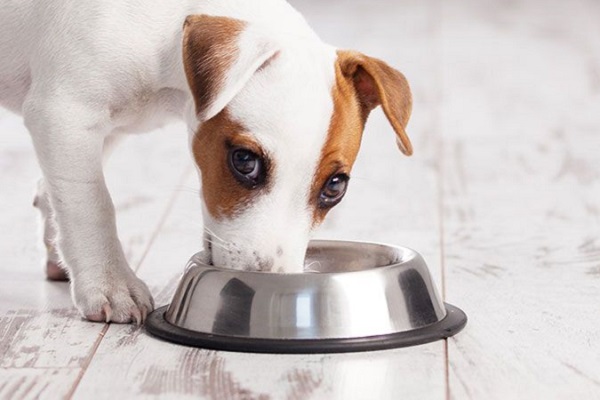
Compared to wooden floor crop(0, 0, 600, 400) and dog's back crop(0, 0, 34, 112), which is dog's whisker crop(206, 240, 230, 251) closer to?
wooden floor crop(0, 0, 600, 400)

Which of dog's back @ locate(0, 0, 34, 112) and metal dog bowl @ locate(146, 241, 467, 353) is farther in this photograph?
dog's back @ locate(0, 0, 34, 112)

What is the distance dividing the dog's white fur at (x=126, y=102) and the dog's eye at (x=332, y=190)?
55 millimetres

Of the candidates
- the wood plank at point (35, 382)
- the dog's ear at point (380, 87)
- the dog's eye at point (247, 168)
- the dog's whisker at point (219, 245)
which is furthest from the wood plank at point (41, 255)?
the dog's ear at point (380, 87)

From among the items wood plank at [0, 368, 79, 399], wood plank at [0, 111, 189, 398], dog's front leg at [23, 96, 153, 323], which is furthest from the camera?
dog's front leg at [23, 96, 153, 323]

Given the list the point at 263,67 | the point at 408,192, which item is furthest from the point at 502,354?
the point at 408,192

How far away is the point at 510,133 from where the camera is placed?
4910 mm

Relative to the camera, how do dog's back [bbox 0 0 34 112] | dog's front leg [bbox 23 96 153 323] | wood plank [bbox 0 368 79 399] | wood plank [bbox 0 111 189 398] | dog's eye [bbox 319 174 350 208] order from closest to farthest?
wood plank [bbox 0 368 79 399] < wood plank [bbox 0 111 189 398] < dog's eye [bbox 319 174 350 208] < dog's front leg [bbox 23 96 153 323] < dog's back [bbox 0 0 34 112]

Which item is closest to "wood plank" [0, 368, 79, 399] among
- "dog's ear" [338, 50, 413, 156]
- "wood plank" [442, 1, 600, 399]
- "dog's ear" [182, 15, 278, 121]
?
"dog's ear" [182, 15, 278, 121]

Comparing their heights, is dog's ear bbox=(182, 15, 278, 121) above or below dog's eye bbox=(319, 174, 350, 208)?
above

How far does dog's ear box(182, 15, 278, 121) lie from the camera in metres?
2.33

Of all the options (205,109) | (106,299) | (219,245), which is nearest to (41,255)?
(106,299)

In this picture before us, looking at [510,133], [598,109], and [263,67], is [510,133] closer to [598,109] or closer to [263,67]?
[598,109]

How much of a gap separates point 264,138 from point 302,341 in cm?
38

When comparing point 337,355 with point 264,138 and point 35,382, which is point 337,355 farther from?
point 35,382
